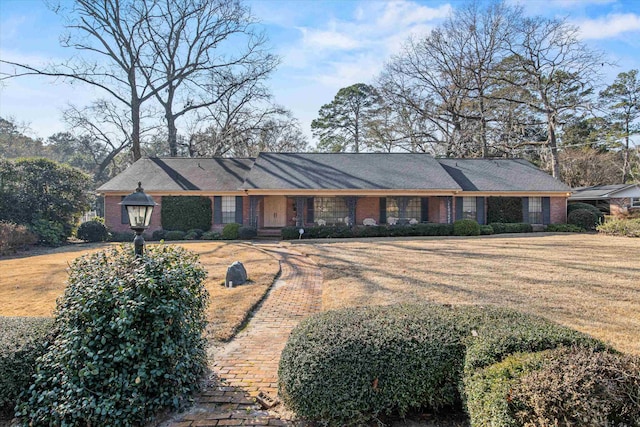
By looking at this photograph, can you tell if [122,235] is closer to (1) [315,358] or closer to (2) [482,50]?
(1) [315,358]

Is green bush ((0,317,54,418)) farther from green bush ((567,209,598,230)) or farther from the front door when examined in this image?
green bush ((567,209,598,230))

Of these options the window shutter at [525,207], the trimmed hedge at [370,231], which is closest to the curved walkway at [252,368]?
the trimmed hedge at [370,231]

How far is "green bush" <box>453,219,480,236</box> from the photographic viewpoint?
58.4 ft

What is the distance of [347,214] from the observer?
66.5 feet

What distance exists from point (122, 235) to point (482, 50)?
1099 inches

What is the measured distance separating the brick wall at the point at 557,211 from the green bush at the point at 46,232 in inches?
1042

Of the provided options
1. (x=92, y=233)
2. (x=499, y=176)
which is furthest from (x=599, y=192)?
(x=92, y=233)

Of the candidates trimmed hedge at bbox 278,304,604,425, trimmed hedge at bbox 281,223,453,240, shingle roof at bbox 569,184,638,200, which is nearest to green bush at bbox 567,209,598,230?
shingle roof at bbox 569,184,638,200

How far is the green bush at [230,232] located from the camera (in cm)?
1788

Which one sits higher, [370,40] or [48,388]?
[370,40]

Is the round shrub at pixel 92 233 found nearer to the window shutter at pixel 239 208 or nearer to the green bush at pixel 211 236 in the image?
the green bush at pixel 211 236

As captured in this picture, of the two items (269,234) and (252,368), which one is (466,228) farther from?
(252,368)

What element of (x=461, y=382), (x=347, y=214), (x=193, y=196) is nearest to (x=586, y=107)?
(x=347, y=214)

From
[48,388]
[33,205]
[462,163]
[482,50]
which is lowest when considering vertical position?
[48,388]
